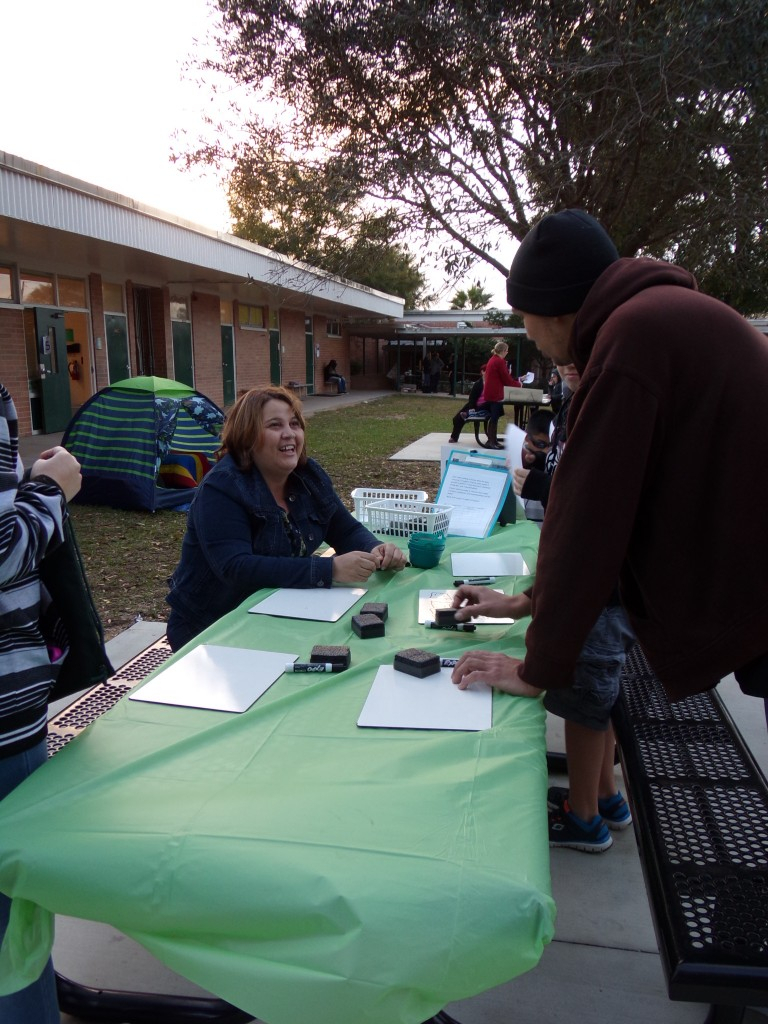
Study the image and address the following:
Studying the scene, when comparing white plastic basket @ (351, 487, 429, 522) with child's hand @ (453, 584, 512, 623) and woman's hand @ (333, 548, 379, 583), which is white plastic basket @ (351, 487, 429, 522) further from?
child's hand @ (453, 584, 512, 623)

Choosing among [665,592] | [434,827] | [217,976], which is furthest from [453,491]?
[217,976]

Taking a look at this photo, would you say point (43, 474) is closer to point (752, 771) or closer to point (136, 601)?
point (752, 771)

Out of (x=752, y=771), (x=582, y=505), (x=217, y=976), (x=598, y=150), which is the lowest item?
→ (x=752, y=771)

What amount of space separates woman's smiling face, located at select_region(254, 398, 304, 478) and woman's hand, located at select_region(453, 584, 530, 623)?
945 millimetres

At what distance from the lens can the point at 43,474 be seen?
1.55 metres

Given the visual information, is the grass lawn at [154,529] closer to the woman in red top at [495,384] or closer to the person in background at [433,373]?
the woman in red top at [495,384]

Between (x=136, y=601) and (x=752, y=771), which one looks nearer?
Result: (x=752, y=771)

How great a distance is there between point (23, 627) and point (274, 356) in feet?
77.7

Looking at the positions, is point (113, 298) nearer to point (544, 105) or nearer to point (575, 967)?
point (544, 105)

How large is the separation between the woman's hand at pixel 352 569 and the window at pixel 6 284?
38.5 ft

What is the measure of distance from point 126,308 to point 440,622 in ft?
50.9

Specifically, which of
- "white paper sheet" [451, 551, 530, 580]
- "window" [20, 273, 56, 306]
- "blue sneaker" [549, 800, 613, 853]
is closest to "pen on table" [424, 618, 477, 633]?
"white paper sheet" [451, 551, 530, 580]

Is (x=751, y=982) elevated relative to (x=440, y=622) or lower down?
lower down

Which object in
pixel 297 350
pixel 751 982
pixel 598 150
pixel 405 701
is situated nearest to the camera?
pixel 751 982
